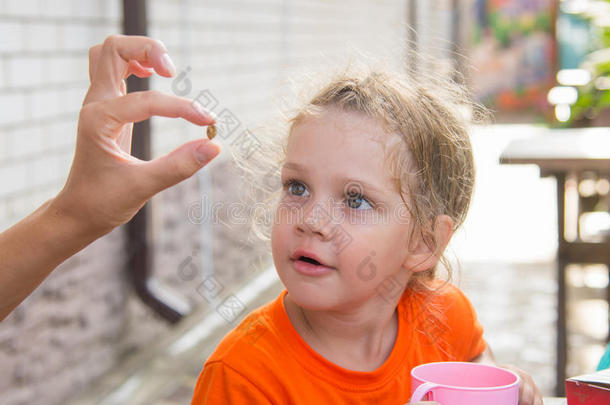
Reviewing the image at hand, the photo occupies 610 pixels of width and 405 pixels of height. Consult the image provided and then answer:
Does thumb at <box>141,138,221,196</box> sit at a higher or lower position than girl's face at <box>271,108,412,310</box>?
higher

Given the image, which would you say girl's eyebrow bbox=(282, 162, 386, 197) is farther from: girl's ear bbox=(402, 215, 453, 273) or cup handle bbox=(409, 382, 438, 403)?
cup handle bbox=(409, 382, 438, 403)

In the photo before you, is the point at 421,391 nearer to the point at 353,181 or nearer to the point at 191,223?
the point at 353,181

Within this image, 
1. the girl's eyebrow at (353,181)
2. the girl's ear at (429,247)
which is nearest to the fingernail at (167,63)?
the girl's eyebrow at (353,181)

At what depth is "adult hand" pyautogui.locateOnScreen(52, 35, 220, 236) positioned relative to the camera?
93 cm

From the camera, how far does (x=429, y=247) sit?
148 centimetres

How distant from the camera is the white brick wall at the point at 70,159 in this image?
8.57 ft

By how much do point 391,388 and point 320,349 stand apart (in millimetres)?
145

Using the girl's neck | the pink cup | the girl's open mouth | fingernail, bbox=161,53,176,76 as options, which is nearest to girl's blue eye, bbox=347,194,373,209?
the girl's open mouth

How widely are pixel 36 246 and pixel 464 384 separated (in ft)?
2.10

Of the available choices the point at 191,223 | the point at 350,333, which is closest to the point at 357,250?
the point at 350,333

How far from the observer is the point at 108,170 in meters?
0.95

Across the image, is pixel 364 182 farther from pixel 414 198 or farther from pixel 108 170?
pixel 108 170

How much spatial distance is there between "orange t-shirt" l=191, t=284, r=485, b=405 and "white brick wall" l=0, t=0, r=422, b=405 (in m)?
0.63

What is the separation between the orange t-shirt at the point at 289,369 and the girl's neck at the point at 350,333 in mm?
27
